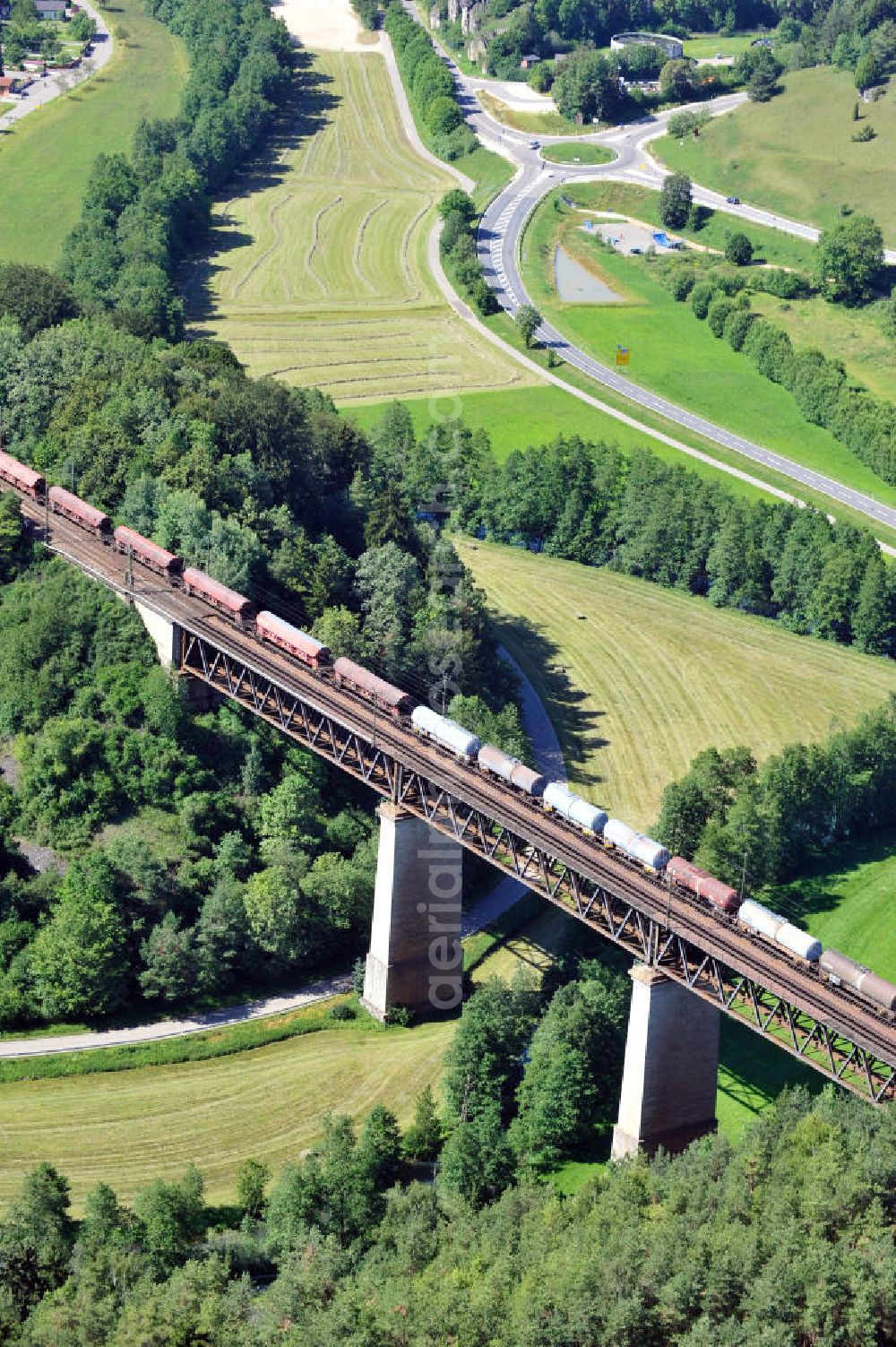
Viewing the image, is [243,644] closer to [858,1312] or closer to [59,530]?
[59,530]

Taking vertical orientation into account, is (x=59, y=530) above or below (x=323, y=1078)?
above

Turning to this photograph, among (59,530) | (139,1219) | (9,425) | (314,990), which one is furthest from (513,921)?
(9,425)

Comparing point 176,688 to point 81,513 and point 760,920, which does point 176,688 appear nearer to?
point 81,513

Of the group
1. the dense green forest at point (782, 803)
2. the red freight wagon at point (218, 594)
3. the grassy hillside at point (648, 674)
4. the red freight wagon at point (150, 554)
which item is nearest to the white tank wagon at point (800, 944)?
the dense green forest at point (782, 803)

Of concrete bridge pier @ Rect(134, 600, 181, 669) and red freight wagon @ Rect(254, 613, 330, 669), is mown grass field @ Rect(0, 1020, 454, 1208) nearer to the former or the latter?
red freight wagon @ Rect(254, 613, 330, 669)

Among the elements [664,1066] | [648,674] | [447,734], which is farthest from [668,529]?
[664,1066]

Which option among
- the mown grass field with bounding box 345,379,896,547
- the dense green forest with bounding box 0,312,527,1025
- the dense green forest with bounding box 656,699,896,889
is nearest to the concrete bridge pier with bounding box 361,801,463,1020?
the dense green forest with bounding box 0,312,527,1025

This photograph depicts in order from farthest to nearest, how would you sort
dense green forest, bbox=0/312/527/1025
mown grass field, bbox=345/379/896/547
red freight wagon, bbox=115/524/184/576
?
mown grass field, bbox=345/379/896/547 → red freight wagon, bbox=115/524/184/576 → dense green forest, bbox=0/312/527/1025
